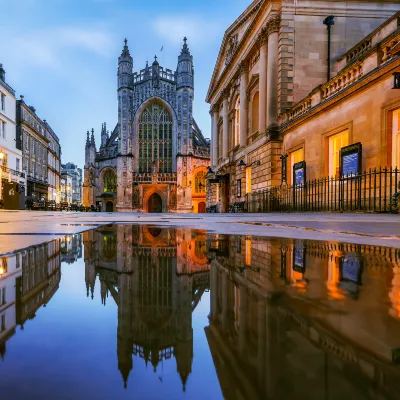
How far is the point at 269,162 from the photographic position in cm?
1723

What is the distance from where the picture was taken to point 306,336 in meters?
0.56

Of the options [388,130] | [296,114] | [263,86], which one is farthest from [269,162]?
[388,130]

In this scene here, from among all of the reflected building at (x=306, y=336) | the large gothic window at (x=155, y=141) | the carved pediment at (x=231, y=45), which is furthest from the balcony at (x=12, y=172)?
the reflected building at (x=306, y=336)

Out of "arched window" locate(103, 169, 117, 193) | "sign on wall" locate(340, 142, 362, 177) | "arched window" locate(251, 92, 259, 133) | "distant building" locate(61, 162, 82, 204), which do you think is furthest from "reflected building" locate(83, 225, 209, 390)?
"distant building" locate(61, 162, 82, 204)

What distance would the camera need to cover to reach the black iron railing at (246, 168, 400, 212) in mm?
9266

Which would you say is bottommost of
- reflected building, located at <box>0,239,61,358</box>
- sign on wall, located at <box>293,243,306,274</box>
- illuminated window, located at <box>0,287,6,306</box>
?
sign on wall, located at <box>293,243,306,274</box>

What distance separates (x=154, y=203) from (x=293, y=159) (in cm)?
3271

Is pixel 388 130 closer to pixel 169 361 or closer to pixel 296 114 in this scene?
pixel 296 114

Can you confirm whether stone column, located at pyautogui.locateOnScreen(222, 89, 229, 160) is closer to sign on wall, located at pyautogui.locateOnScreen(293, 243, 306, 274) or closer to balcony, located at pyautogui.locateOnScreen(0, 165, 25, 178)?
balcony, located at pyautogui.locateOnScreen(0, 165, 25, 178)

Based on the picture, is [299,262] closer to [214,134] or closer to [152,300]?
[152,300]

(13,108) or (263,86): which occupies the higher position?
(13,108)

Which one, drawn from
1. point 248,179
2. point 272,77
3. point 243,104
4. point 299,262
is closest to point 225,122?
point 243,104

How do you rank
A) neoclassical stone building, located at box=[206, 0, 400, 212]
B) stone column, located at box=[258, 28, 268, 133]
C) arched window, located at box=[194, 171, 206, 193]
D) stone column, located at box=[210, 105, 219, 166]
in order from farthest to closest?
1. arched window, located at box=[194, 171, 206, 193]
2. stone column, located at box=[210, 105, 219, 166]
3. stone column, located at box=[258, 28, 268, 133]
4. neoclassical stone building, located at box=[206, 0, 400, 212]

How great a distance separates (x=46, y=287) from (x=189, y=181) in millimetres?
42034
